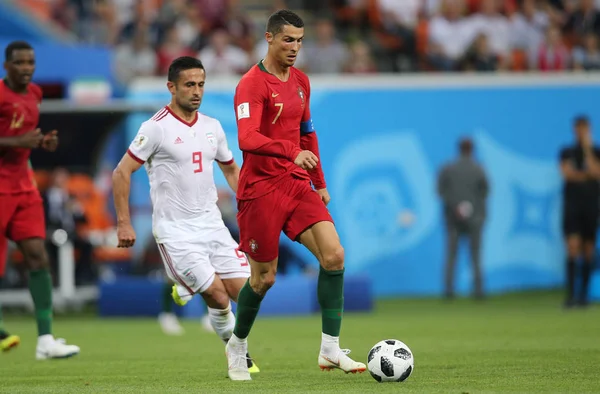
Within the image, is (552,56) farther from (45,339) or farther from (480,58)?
(45,339)

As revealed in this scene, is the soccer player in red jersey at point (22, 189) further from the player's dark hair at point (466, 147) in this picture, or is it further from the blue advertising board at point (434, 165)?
the blue advertising board at point (434, 165)

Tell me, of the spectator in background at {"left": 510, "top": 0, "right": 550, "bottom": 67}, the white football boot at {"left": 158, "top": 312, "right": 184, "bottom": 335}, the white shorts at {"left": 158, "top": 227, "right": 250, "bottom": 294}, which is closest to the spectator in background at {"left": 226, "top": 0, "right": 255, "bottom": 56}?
the spectator in background at {"left": 510, "top": 0, "right": 550, "bottom": 67}

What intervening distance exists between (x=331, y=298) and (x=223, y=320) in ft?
4.33

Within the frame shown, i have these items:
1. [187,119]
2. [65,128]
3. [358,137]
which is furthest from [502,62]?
[187,119]

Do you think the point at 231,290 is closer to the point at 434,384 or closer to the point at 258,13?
the point at 434,384

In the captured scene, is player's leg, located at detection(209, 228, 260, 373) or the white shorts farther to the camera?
player's leg, located at detection(209, 228, 260, 373)

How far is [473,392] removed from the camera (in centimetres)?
721

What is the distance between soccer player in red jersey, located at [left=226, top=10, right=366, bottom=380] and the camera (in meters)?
8.20

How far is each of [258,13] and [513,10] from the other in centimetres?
513

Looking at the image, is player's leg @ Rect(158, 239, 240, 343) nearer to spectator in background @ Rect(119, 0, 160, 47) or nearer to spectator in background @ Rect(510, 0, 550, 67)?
spectator in background @ Rect(119, 0, 160, 47)

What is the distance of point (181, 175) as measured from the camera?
9.25 m

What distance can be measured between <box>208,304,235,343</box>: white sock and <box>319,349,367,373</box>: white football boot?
120 centimetres

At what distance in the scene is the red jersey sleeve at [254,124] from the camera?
25.8ft

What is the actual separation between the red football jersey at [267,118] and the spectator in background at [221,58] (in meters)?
12.4
